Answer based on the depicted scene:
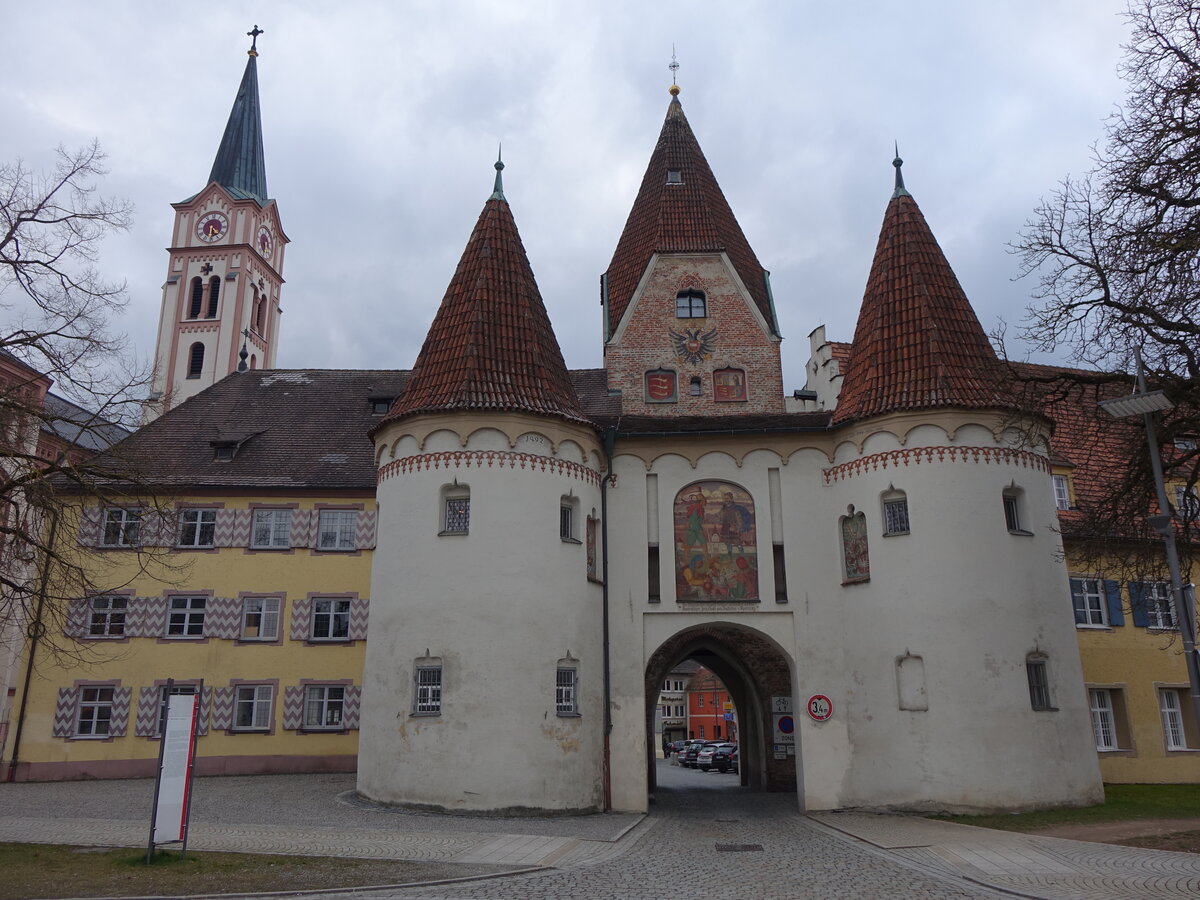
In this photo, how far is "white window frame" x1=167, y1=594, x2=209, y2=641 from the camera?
1035 inches

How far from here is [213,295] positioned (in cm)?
6266

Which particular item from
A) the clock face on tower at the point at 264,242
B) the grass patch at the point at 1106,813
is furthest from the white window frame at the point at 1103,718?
the clock face on tower at the point at 264,242

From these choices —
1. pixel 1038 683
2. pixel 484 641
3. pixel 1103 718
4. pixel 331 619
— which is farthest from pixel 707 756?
pixel 484 641

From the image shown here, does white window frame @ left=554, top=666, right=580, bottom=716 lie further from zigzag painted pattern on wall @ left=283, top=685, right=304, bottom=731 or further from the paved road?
zigzag painted pattern on wall @ left=283, top=685, right=304, bottom=731

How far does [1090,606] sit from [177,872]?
22087 millimetres

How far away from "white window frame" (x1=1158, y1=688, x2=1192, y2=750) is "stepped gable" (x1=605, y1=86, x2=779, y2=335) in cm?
1338

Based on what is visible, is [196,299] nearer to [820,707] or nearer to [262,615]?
[262,615]

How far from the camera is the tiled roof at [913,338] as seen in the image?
1973 cm

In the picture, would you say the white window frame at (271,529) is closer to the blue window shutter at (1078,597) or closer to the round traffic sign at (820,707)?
the round traffic sign at (820,707)

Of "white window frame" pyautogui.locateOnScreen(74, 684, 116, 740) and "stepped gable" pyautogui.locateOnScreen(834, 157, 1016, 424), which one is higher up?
"stepped gable" pyautogui.locateOnScreen(834, 157, 1016, 424)

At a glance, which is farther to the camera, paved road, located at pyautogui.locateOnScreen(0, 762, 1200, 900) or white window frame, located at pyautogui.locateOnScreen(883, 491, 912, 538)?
white window frame, located at pyautogui.locateOnScreen(883, 491, 912, 538)

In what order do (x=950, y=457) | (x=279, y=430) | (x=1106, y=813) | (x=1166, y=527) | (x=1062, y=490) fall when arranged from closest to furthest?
(x=1166, y=527) → (x=1106, y=813) → (x=950, y=457) → (x=1062, y=490) → (x=279, y=430)

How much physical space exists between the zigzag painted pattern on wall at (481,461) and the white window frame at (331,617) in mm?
7851

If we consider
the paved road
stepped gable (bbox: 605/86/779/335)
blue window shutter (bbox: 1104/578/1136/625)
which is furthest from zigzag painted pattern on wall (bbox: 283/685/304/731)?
blue window shutter (bbox: 1104/578/1136/625)
